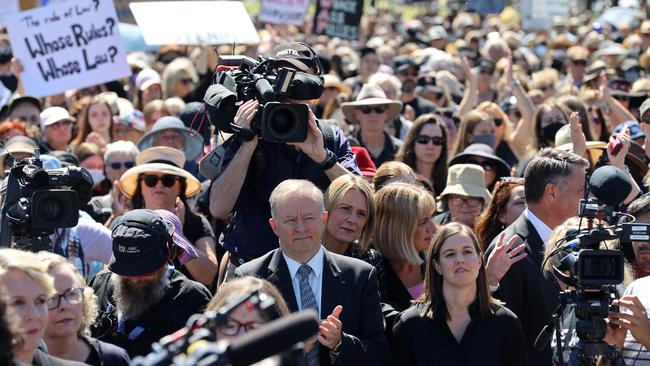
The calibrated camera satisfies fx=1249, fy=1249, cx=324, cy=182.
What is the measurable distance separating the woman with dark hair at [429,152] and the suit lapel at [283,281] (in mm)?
3721

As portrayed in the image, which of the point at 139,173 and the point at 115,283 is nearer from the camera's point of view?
the point at 115,283

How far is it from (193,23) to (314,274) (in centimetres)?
594

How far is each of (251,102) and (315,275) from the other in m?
0.98

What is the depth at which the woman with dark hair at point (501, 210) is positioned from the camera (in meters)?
7.59

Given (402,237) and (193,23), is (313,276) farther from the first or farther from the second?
(193,23)

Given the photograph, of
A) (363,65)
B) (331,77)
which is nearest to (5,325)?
(331,77)

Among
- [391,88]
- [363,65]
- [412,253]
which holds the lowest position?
[363,65]

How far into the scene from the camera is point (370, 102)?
10.4 meters

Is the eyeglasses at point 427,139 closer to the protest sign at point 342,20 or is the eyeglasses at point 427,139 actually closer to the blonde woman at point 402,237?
the blonde woman at point 402,237

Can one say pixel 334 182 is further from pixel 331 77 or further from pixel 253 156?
pixel 331 77

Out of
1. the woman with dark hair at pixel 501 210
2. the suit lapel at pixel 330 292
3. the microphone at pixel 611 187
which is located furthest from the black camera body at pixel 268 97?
the woman with dark hair at pixel 501 210

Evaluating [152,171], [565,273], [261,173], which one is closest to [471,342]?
[565,273]

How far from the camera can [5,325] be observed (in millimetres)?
3613

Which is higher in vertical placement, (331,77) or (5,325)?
(5,325)
